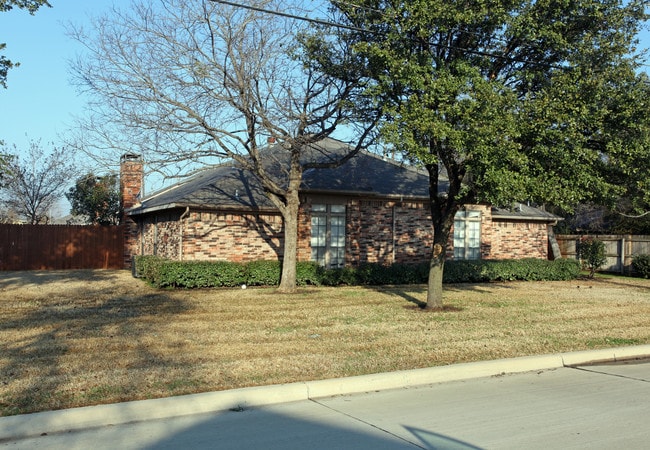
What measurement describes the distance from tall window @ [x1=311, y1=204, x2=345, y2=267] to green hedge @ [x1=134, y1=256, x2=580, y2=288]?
1285 mm

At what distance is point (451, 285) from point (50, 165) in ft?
69.7

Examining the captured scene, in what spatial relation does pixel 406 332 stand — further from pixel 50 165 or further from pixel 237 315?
pixel 50 165

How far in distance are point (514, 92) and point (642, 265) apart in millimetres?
16332

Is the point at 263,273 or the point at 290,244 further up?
the point at 290,244

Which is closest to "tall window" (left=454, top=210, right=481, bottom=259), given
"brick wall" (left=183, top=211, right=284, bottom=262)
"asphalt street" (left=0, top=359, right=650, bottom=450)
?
"brick wall" (left=183, top=211, right=284, bottom=262)

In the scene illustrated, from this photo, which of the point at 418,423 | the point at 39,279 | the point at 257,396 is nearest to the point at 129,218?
the point at 39,279

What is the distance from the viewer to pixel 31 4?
43.3 feet

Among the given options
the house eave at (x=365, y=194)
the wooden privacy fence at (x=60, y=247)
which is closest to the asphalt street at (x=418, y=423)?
the house eave at (x=365, y=194)

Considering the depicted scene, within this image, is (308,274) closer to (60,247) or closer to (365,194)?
(365,194)

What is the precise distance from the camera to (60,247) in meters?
26.9

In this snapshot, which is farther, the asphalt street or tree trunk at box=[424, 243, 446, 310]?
tree trunk at box=[424, 243, 446, 310]

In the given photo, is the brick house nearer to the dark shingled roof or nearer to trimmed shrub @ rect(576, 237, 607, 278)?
the dark shingled roof

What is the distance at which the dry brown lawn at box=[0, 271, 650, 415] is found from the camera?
7.95 m

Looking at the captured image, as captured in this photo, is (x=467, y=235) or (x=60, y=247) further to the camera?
(x=60, y=247)
